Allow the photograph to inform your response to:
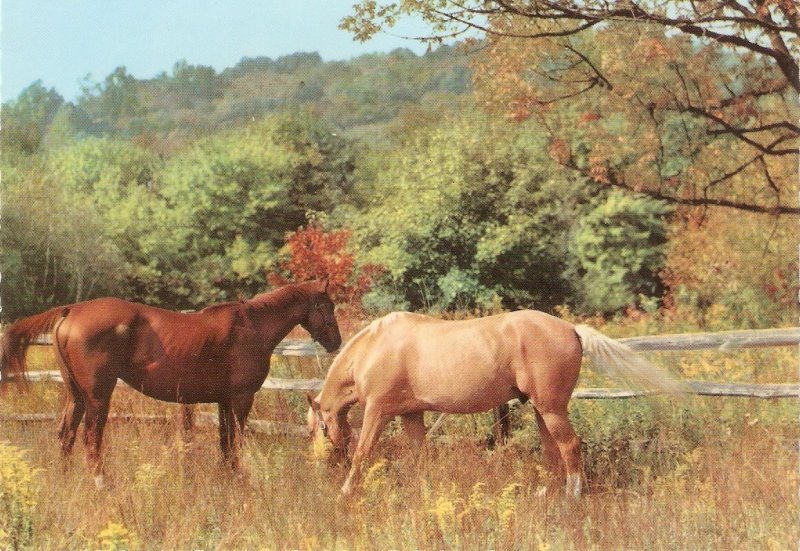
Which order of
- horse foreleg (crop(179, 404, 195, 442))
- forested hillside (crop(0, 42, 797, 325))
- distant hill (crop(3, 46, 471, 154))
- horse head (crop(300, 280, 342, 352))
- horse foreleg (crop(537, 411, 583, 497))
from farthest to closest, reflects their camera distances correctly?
forested hillside (crop(0, 42, 797, 325)) < distant hill (crop(3, 46, 471, 154)) < horse foreleg (crop(179, 404, 195, 442)) < horse head (crop(300, 280, 342, 352)) < horse foreleg (crop(537, 411, 583, 497))

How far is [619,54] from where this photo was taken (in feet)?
28.9

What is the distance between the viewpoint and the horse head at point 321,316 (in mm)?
7465

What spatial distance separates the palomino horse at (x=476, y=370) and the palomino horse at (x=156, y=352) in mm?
692

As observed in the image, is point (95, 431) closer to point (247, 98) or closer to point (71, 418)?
point (71, 418)

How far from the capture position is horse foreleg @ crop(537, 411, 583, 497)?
6.44m

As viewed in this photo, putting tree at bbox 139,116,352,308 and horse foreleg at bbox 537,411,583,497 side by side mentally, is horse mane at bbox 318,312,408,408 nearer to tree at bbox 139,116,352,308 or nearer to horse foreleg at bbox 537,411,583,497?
horse foreleg at bbox 537,411,583,497

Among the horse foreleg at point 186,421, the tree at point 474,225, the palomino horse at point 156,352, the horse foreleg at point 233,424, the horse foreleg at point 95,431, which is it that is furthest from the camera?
the tree at point 474,225

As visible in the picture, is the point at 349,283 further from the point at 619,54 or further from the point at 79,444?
the point at 79,444

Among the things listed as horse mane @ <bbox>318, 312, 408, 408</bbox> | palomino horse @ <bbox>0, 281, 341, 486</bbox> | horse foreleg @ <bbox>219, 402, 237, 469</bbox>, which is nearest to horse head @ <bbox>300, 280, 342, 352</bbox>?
palomino horse @ <bbox>0, 281, 341, 486</bbox>

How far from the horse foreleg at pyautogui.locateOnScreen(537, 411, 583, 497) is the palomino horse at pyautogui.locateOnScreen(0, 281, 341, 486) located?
6.98 ft

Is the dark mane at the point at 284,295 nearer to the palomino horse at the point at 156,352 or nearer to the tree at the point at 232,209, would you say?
the palomino horse at the point at 156,352

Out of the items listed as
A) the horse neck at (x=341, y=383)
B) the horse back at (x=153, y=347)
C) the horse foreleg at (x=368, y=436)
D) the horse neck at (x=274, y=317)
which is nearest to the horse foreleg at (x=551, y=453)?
the horse foreleg at (x=368, y=436)

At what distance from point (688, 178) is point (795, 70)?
2.25 meters

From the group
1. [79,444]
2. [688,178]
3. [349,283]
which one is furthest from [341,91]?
[79,444]
